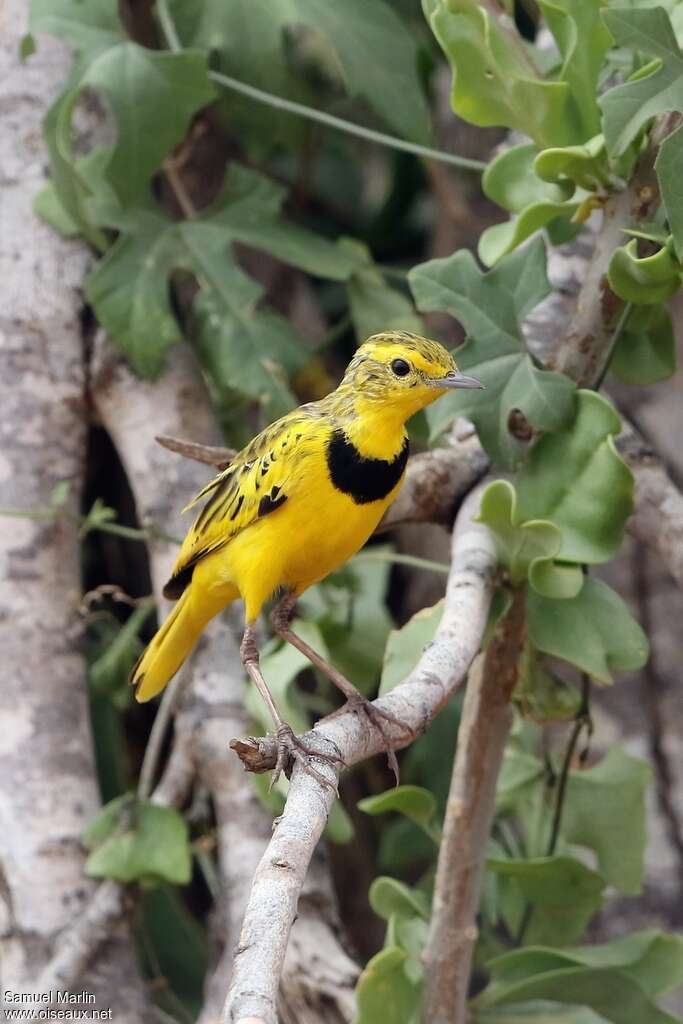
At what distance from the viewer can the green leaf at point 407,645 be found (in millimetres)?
2047

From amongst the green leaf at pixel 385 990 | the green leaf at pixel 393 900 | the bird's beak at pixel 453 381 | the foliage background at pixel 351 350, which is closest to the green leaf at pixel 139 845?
the foliage background at pixel 351 350

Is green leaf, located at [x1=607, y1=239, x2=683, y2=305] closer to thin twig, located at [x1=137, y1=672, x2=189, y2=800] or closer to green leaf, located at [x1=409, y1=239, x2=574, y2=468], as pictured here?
green leaf, located at [x1=409, y1=239, x2=574, y2=468]

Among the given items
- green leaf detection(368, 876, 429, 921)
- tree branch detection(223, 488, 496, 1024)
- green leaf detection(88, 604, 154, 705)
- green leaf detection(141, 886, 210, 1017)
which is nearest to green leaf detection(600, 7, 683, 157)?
tree branch detection(223, 488, 496, 1024)

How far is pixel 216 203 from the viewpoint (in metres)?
2.75

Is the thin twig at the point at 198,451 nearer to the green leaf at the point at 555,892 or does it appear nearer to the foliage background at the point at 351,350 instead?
the foliage background at the point at 351,350

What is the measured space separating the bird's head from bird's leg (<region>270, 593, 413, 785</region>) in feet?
1.20

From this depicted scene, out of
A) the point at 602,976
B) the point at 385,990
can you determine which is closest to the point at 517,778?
the point at 602,976

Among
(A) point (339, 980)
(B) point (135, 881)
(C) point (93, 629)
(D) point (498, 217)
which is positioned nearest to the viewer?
(A) point (339, 980)

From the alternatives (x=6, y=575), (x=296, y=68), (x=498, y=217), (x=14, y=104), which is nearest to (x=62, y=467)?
(x=6, y=575)

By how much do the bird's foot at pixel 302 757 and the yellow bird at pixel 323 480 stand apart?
261 mm

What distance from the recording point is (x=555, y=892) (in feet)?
7.29

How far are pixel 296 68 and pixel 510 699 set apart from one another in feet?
5.46

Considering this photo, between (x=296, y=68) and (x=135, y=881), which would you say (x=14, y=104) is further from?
(x=135, y=881)

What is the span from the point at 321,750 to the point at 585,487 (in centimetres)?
64
